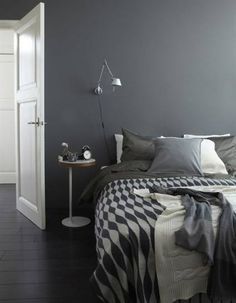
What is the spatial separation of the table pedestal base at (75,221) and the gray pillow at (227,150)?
5.10ft

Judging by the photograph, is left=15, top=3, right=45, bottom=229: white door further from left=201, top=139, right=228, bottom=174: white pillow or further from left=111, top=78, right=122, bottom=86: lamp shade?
left=201, top=139, right=228, bottom=174: white pillow

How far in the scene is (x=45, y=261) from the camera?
8.11 ft

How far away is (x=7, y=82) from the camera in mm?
4961

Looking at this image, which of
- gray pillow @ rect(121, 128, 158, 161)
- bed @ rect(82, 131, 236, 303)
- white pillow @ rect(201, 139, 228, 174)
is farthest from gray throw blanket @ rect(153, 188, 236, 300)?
gray pillow @ rect(121, 128, 158, 161)

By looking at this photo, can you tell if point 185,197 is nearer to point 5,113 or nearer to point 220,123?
point 220,123

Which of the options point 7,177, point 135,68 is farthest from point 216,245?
point 7,177

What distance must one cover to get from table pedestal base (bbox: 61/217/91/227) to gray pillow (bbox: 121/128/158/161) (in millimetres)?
778

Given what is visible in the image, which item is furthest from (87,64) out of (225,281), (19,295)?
(225,281)

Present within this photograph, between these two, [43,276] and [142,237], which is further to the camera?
[43,276]

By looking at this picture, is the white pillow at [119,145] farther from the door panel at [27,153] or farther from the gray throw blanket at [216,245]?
the gray throw blanket at [216,245]

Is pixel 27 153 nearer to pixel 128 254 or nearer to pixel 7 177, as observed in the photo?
pixel 7 177

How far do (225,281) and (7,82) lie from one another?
178 inches

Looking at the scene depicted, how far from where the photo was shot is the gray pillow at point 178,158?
9.10ft

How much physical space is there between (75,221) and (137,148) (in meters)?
1.03
